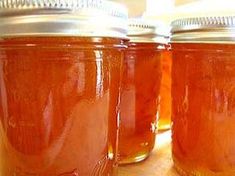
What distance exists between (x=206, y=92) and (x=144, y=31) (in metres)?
0.12

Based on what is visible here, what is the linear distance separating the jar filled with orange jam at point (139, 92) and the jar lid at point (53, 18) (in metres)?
0.13

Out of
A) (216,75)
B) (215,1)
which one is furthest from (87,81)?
(215,1)

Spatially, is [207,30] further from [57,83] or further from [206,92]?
[57,83]

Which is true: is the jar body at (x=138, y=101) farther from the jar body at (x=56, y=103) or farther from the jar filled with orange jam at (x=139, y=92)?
the jar body at (x=56, y=103)

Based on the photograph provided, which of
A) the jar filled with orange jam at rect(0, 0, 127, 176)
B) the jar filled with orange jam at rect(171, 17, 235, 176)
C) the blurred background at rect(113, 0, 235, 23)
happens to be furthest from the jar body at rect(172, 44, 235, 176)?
the blurred background at rect(113, 0, 235, 23)

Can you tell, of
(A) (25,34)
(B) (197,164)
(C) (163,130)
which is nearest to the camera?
(A) (25,34)

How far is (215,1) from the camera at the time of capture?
803 millimetres

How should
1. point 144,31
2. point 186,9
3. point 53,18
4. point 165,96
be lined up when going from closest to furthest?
1. point 53,18
2. point 144,31
3. point 165,96
4. point 186,9

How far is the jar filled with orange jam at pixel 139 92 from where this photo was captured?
19.1 inches

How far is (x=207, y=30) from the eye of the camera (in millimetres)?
407

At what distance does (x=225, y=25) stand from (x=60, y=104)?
197 millimetres

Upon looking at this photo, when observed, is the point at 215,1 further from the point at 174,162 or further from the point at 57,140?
the point at 57,140

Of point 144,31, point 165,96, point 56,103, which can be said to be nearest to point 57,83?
point 56,103

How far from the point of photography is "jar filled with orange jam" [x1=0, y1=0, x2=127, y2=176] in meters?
0.33
